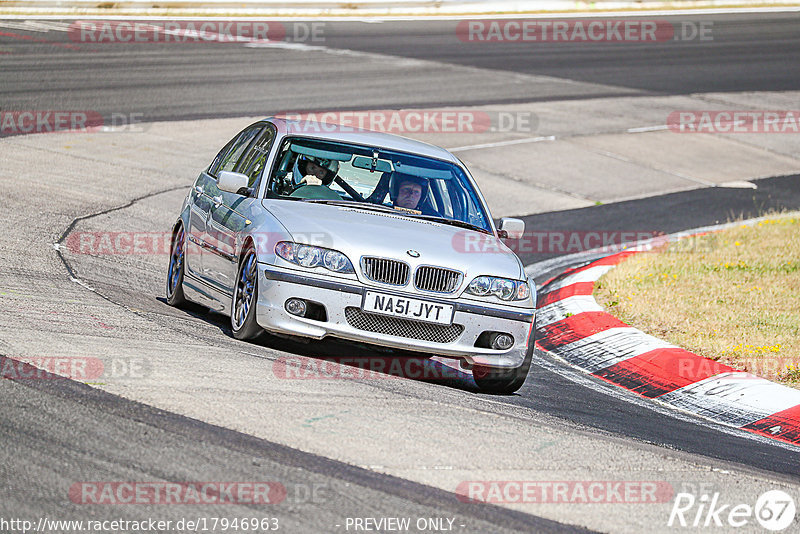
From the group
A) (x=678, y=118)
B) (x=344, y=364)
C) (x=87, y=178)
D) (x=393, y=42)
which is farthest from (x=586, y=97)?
(x=344, y=364)

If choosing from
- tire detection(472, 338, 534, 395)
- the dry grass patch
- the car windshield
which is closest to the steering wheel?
the car windshield

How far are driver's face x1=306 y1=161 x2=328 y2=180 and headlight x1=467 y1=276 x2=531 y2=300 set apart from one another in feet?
5.45

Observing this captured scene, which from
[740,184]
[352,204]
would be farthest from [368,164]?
[740,184]

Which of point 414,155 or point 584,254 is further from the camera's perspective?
point 584,254

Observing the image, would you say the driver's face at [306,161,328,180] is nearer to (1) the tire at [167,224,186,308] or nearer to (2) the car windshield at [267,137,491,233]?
(2) the car windshield at [267,137,491,233]

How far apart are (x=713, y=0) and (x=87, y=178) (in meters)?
28.3

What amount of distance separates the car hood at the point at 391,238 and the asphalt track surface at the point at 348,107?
874 mm

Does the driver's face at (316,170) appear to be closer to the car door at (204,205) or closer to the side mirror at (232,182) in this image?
the side mirror at (232,182)

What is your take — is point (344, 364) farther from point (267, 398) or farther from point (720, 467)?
point (720, 467)

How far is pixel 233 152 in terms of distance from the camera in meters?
9.27

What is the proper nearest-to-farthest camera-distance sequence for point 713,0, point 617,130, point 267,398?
point 267,398
point 617,130
point 713,0

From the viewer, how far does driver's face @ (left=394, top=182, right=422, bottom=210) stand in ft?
27.4

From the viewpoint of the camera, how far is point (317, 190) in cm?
823

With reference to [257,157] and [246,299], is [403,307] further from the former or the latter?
[257,157]
